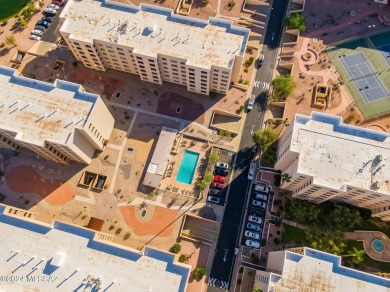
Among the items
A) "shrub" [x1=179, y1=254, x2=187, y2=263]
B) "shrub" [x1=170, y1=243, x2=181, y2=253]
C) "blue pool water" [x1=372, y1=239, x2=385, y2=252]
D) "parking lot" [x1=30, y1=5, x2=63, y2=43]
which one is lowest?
"shrub" [x1=179, y1=254, x2=187, y2=263]

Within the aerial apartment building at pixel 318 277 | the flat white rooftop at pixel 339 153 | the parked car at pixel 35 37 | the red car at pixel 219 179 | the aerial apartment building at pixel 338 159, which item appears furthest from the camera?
the parked car at pixel 35 37

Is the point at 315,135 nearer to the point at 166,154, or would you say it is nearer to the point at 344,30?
the point at 166,154

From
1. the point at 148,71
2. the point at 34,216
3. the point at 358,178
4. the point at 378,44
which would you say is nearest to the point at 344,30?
the point at 378,44

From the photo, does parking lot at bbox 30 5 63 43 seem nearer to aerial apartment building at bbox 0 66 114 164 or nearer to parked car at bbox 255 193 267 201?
aerial apartment building at bbox 0 66 114 164

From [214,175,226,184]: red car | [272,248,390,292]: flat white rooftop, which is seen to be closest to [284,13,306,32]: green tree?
[214,175,226,184]: red car

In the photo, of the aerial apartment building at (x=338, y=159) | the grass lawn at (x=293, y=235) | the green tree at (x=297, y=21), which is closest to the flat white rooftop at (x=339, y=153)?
the aerial apartment building at (x=338, y=159)

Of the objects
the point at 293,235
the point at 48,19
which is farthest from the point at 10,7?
the point at 293,235

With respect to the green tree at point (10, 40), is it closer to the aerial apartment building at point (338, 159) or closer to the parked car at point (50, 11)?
the parked car at point (50, 11)

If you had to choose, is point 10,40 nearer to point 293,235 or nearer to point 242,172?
point 242,172
